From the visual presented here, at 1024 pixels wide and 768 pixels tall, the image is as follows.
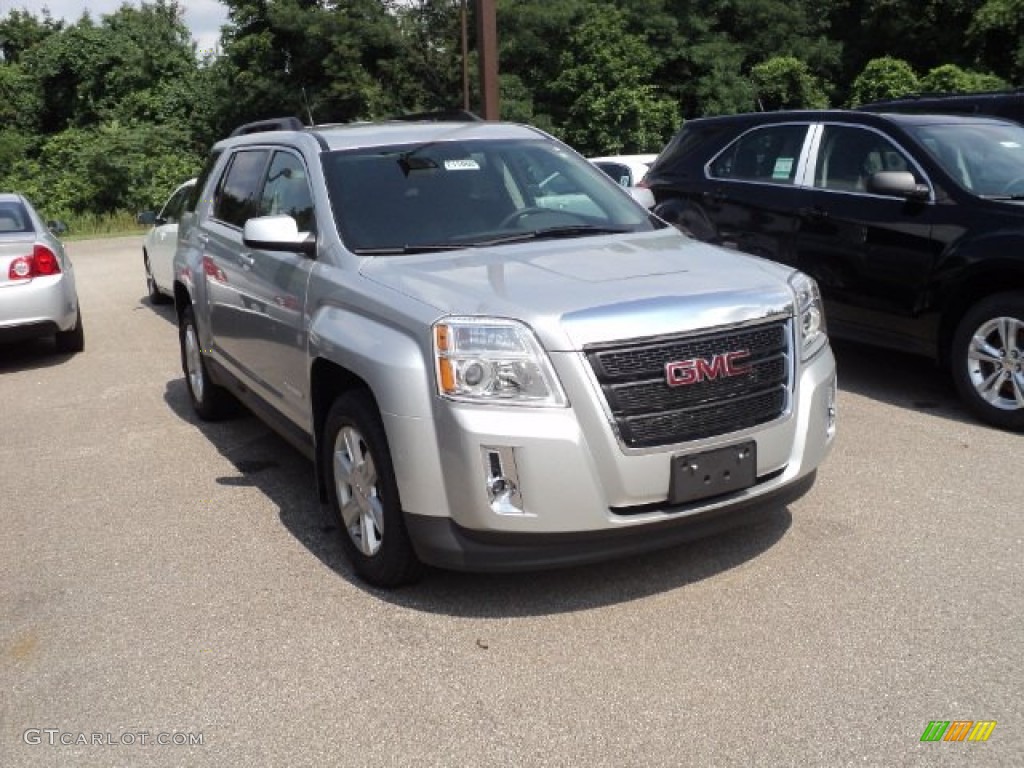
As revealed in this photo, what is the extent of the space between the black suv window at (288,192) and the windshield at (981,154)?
3993mm

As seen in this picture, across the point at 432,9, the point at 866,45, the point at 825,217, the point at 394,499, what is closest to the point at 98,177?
the point at 432,9

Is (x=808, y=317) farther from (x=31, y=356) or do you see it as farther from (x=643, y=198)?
(x=31, y=356)

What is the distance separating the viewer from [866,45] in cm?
3472

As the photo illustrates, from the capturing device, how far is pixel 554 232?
4809 millimetres

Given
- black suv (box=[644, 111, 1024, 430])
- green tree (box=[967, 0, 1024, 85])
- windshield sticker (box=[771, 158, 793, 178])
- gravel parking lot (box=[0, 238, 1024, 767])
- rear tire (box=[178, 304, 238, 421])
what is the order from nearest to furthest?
gravel parking lot (box=[0, 238, 1024, 767])
black suv (box=[644, 111, 1024, 430])
rear tire (box=[178, 304, 238, 421])
windshield sticker (box=[771, 158, 793, 178])
green tree (box=[967, 0, 1024, 85])

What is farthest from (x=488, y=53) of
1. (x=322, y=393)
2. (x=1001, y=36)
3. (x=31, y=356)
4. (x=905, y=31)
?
(x=905, y=31)

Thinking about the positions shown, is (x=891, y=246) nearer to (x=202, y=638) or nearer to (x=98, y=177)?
(x=202, y=638)

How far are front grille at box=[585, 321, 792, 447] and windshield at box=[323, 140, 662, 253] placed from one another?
1.17 metres

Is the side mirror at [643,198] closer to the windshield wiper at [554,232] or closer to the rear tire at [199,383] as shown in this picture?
the windshield wiper at [554,232]

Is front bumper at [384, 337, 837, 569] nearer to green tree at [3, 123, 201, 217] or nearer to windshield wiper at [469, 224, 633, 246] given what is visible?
windshield wiper at [469, 224, 633, 246]

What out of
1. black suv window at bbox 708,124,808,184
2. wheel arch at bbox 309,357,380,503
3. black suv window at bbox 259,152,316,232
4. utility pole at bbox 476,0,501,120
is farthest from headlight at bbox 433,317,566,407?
utility pole at bbox 476,0,501,120

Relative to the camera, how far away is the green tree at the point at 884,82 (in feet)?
90.1

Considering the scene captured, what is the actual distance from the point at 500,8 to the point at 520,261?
3116 centimetres

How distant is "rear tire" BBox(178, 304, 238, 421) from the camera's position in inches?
A: 272
